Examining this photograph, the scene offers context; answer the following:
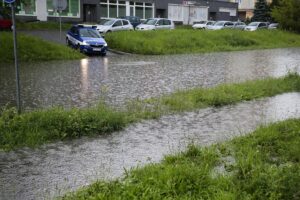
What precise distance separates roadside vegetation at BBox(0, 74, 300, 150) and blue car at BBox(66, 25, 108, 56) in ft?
46.7

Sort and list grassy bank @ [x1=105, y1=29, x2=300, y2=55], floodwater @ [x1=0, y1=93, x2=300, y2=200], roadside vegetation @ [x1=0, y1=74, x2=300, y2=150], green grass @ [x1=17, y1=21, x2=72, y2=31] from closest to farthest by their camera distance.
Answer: floodwater @ [x1=0, y1=93, x2=300, y2=200]
roadside vegetation @ [x1=0, y1=74, x2=300, y2=150]
grassy bank @ [x1=105, y1=29, x2=300, y2=55]
green grass @ [x1=17, y1=21, x2=72, y2=31]

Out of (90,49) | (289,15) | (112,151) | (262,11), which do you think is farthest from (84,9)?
(112,151)

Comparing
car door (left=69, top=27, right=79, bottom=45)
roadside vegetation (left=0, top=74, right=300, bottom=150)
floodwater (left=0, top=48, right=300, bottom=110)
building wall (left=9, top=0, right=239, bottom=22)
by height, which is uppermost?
building wall (left=9, top=0, right=239, bottom=22)

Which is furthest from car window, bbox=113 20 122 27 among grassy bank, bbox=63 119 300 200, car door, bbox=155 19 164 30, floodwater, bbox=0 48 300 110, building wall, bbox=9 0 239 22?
grassy bank, bbox=63 119 300 200

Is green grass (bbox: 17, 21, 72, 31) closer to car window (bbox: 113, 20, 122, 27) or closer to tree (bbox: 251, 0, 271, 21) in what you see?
car window (bbox: 113, 20, 122, 27)

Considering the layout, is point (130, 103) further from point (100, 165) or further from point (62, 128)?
point (100, 165)

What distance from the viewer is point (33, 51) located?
23141mm

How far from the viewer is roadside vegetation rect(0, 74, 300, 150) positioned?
817 cm

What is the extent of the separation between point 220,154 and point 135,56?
65.6ft

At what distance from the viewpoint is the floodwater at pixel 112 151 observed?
6.34 m

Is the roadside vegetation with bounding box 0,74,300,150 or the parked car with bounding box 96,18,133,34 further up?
the parked car with bounding box 96,18,133,34

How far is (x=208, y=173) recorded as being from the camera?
626cm

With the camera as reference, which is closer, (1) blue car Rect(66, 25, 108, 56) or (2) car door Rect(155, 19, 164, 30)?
(1) blue car Rect(66, 25, 108, 56)

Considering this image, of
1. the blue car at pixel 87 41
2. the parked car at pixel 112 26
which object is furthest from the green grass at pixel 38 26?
the blue car at pixel 87 41
